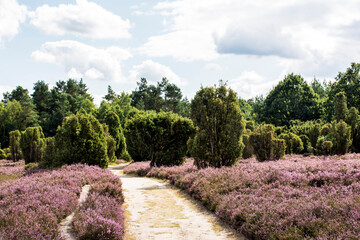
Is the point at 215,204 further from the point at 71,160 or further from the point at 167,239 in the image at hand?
the point at 71,160

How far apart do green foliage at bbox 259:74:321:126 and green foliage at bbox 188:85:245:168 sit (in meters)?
47.6

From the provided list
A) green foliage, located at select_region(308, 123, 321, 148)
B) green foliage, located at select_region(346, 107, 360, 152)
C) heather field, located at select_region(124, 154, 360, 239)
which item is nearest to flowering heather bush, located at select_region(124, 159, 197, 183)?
heather field, located at select_region(124, 154, 360, 239)

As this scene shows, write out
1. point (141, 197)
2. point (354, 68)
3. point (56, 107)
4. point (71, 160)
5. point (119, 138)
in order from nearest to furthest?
point (141, 197)
point (71, 160)
point (119, 138)
point (354, 68)
point (56, 107)

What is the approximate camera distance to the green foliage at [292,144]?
37094mm

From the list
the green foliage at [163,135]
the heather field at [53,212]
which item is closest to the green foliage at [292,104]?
the green foliage at [163,135]

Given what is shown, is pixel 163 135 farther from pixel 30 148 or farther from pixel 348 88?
pixel 348 88

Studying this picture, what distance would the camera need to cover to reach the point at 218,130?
16969 millimetres

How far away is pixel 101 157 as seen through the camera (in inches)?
677

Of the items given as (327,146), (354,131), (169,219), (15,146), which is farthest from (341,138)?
(15,146)

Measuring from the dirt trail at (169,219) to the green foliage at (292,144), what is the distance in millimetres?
28012

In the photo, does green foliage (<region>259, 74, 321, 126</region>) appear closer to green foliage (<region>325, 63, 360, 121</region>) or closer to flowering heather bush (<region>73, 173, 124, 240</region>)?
green foliage (<region>325, 63, 360, 121</region>)

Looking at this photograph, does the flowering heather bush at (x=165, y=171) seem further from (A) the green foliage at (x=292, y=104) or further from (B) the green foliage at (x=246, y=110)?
(B) the green foliage at (x=246, y=110)

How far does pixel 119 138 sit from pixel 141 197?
32.6 metres

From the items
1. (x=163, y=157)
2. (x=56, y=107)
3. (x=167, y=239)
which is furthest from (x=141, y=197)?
(x=56, y=107)
